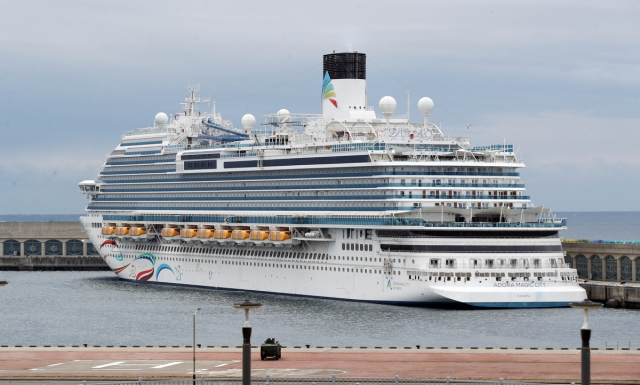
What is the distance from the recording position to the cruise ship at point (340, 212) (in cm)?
7012

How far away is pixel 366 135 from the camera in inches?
3172

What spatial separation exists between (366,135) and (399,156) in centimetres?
612

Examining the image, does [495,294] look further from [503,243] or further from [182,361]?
[182,361]

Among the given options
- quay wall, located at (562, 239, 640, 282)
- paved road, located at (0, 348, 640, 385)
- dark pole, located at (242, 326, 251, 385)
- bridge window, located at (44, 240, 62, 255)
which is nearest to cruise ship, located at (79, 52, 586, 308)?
quay wall, located at (562, 239, 640, 282)

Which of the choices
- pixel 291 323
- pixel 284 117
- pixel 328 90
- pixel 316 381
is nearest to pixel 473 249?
pixel 291 323

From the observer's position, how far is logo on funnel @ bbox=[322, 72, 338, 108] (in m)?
85.0

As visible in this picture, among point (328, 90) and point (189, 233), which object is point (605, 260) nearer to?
point (328, 90)

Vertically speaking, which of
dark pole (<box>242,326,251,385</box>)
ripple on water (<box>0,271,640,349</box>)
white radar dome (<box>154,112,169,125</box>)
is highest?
white radar dome (<box>154,112,169,125</box>)

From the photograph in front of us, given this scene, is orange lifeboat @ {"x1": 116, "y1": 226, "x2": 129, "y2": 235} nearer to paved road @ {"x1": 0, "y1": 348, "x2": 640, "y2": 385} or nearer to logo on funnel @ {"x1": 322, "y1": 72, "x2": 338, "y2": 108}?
logo on funnel @ {"x1": 322, "y1": 72, "x2": 338, "y2": 108}

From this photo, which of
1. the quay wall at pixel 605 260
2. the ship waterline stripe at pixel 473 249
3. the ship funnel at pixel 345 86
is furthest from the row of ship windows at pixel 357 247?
the quay wall at pixel 605 260

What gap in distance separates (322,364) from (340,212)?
101ft

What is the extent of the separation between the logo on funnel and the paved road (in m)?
36.3

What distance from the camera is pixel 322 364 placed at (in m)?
46.9

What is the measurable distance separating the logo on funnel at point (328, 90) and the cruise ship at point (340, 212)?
5.7 inches
